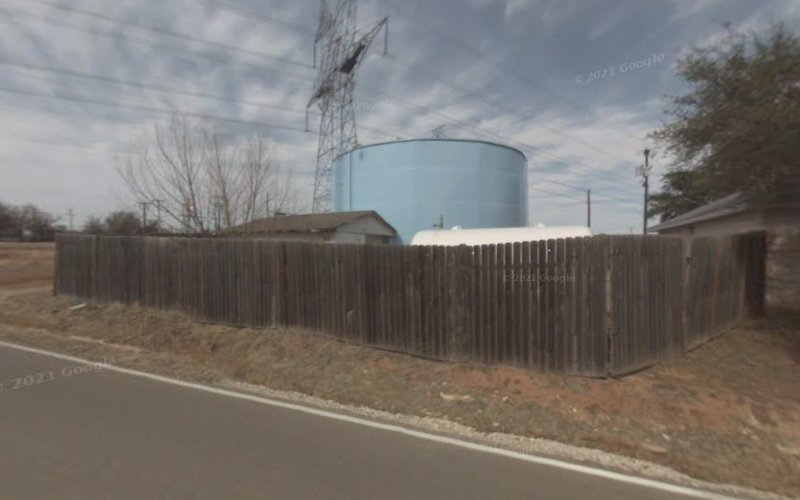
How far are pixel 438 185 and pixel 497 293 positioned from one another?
20.8m

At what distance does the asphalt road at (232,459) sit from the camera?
12.2ft

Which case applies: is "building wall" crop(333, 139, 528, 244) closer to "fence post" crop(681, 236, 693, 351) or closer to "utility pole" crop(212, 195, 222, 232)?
"utility pole" crop(212, 195, 222, 232)

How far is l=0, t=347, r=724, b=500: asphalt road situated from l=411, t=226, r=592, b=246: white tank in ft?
24.9

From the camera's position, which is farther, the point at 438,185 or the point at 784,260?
the point at 438,185

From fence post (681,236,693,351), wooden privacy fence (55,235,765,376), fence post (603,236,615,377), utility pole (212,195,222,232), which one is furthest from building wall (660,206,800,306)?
utility pole (212,195,222,232)

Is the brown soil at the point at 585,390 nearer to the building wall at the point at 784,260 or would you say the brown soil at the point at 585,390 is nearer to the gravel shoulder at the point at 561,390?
the gravel shoulder at the point at 561,390

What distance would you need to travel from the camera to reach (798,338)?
9.19 m

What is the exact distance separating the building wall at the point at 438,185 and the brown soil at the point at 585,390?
18071 mm

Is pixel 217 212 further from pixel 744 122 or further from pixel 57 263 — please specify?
pixel 744 122

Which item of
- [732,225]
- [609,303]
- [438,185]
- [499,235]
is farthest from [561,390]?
[438,185]

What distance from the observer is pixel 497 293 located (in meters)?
7.32

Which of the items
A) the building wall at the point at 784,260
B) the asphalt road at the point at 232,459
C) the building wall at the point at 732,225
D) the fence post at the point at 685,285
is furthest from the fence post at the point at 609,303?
the building wall at the point at 732,225

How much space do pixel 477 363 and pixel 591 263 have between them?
2289 mm

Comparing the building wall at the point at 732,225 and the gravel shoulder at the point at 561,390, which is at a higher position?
the building wall at the point at 732,225
